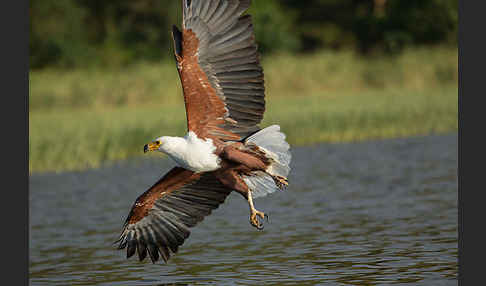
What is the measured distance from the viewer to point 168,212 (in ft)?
25.3

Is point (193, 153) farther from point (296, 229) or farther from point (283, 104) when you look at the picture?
point (283, 104)

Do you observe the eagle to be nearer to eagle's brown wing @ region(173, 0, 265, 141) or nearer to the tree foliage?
eagle's brown wing @ region(173, 0, 265, 141)

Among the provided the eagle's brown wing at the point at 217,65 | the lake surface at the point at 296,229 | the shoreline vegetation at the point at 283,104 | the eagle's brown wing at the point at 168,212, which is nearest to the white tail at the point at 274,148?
the eagle's brown wing at the point at 217,65

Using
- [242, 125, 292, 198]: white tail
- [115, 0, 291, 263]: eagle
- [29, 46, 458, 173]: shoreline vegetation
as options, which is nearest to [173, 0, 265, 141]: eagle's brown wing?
[115, 0, 291, 263]: eagle

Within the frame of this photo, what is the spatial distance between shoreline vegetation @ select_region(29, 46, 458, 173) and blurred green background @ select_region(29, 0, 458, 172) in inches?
1.1

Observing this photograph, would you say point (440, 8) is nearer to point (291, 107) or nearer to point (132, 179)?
point (291, 107)

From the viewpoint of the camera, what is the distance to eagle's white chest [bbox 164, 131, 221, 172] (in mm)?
7012

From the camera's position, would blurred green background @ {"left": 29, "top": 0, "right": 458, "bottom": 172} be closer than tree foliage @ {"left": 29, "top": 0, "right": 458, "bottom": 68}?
Yes

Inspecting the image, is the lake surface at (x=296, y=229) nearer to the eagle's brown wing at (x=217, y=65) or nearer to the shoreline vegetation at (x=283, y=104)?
the shoreline vegetation at (x=283, y=104)

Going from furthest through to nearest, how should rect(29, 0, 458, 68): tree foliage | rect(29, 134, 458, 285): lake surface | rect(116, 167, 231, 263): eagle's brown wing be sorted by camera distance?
rect(29, 0, 458, 68): tree foliage, rect(116, 167, 231, 263): eagle's brown wing, rect(29, 134, 458, 285): lake surface

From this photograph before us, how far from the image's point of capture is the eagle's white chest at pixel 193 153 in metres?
7.01

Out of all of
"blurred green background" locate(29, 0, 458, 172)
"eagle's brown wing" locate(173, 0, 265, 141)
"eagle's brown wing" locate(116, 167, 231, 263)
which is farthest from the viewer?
"blurred green background" locate(29, 0, 458, 172)

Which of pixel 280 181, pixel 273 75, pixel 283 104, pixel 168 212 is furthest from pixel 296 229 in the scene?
pixel 273 75

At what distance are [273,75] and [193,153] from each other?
15786mm
